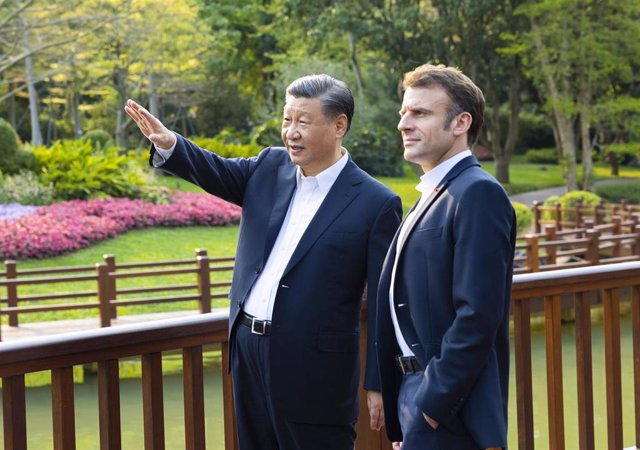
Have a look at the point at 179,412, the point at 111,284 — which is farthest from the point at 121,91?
the point at 179,412

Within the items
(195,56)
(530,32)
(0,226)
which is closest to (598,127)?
(530,32)

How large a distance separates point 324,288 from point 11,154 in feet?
57.1

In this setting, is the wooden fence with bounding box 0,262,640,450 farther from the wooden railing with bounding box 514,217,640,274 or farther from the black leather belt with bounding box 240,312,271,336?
the wooden railing with bounding box 514,217,640,274

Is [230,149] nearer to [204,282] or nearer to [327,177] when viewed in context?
[204,282]

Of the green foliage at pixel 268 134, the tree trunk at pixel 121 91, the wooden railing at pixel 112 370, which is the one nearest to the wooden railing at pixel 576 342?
the wooden railing at pixel 112 370

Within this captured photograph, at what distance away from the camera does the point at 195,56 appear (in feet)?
93.2

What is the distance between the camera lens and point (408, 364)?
2.45 meters

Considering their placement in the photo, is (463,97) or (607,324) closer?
(463,97)

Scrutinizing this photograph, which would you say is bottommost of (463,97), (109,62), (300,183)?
(300,183)

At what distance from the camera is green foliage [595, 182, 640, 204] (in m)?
25.7

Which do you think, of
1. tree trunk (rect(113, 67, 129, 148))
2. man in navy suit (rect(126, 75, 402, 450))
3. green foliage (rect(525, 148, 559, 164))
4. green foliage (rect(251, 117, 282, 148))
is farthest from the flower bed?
green foliage (rect(525, 148, 559, 164))

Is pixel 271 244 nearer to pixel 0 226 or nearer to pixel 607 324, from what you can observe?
pixel 607 324

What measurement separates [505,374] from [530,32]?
2268cm

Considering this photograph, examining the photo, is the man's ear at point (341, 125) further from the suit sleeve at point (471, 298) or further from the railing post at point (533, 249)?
the railing post at point (533, 249)
